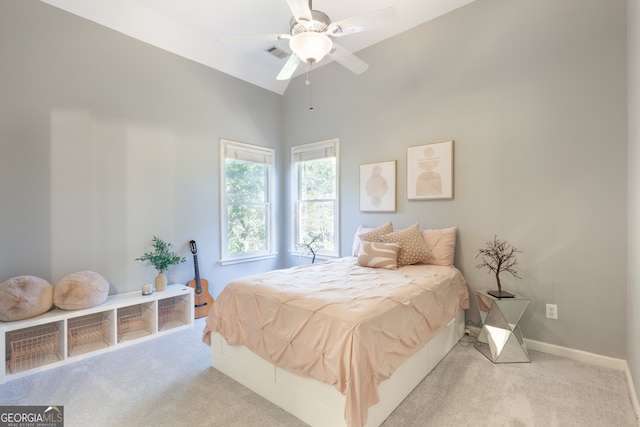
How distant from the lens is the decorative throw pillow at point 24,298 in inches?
84.0

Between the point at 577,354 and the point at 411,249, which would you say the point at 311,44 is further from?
the point at 577,354

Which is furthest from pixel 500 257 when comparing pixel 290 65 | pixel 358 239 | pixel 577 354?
pixel 290 65

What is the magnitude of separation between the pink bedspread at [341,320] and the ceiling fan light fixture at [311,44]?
166 cm

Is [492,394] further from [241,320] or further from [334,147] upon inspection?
[334,147]

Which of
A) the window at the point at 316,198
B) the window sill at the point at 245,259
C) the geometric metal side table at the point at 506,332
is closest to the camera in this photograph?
the geometric metal side table at the point at 506,332

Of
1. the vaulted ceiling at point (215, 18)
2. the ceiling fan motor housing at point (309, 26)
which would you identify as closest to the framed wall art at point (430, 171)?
the vaulted ceiling at point (215, 18)

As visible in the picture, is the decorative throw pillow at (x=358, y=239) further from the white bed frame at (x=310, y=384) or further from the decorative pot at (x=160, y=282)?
the decorative pot at (x=160, y=282)

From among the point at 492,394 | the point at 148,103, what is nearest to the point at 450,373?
the point at 492,394

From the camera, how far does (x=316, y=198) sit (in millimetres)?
4172

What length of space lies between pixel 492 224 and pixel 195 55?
3.80m

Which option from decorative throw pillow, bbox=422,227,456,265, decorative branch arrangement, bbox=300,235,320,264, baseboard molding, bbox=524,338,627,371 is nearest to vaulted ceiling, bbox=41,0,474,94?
decorative throw pillow, bbox=422,227,456,265

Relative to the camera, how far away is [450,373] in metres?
2.15

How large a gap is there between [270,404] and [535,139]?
2997 millimetres

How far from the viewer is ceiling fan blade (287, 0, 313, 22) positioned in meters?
1.80
